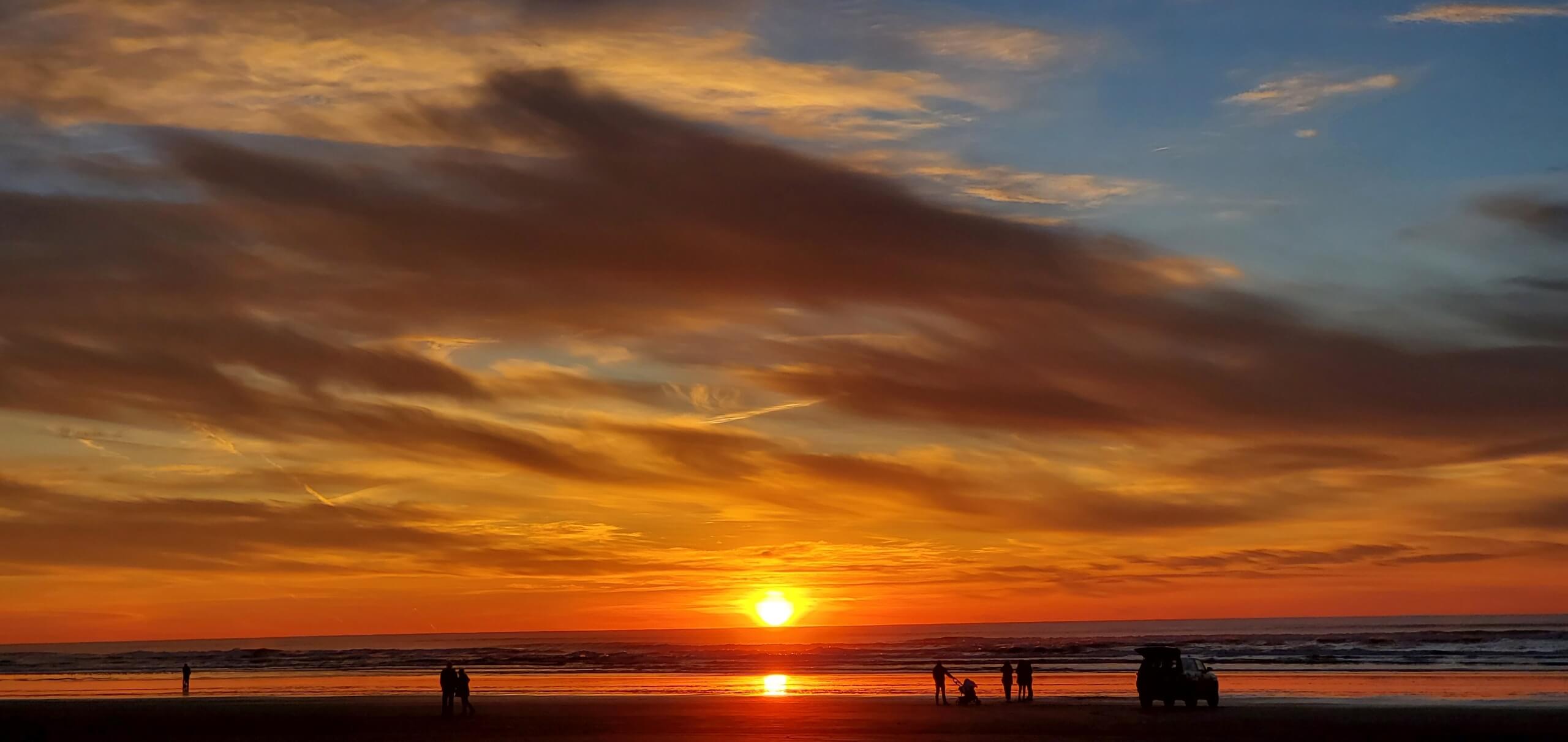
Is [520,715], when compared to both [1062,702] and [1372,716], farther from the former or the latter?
[1372,716]

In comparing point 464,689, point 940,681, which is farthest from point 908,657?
point 464,689

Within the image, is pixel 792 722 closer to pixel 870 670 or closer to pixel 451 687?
pixel 451 687

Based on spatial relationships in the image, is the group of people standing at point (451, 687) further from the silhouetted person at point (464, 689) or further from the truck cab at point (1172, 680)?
the truck cab at point (1172, 680)

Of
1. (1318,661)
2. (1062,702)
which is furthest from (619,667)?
(1062,702)

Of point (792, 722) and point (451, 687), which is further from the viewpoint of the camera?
point (451, 687)

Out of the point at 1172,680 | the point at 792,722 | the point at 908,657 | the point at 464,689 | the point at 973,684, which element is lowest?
the point at 908,657

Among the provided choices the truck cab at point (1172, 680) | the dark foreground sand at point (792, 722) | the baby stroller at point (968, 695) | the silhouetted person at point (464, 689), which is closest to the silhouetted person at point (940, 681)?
the baby stroller at point (968, 695)

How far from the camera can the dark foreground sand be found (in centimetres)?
3556

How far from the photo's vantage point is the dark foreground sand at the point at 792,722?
35562 millimetres

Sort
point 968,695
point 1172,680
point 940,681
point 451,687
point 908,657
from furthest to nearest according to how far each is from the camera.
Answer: point 908,657, point 940,681, point 968,695, point 451,687, point 1172,680

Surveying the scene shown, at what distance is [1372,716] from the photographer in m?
41.0

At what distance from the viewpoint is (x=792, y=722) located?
39344 millimetres

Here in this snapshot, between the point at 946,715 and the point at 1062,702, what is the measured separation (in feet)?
29.5

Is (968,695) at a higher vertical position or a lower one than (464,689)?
lower
